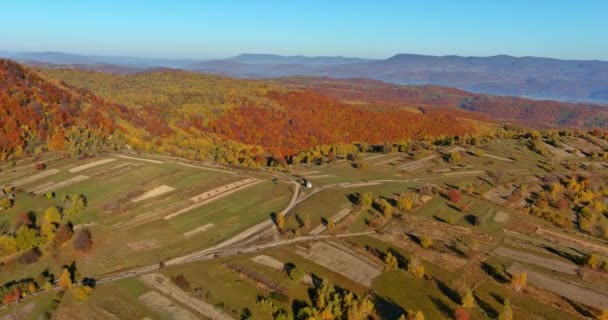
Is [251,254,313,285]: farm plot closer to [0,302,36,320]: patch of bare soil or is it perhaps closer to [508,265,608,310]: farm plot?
[0,302,36,320]: patch of bare soil

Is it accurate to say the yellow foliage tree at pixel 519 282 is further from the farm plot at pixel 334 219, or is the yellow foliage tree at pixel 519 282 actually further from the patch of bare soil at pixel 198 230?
the patch of bare soil at pixel 198 230

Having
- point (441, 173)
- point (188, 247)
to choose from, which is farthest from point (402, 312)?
point (441, 173)

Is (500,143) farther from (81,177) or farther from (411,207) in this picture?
(81,177)

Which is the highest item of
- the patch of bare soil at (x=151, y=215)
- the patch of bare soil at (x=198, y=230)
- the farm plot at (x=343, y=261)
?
the patch of bare soil at (x=151, y=215)

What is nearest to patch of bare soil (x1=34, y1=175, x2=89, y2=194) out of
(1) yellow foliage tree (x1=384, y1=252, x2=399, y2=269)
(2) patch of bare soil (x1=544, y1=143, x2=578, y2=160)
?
(1) yellow foliage tree (x1=384, y1=252, x2=399, y2=269)

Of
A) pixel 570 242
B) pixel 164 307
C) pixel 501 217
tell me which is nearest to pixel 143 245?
pixel 164 307

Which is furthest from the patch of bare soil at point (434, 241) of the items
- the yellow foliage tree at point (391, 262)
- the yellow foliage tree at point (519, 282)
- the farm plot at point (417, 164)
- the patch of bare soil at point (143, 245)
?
the farm plot at point (417, 164)
